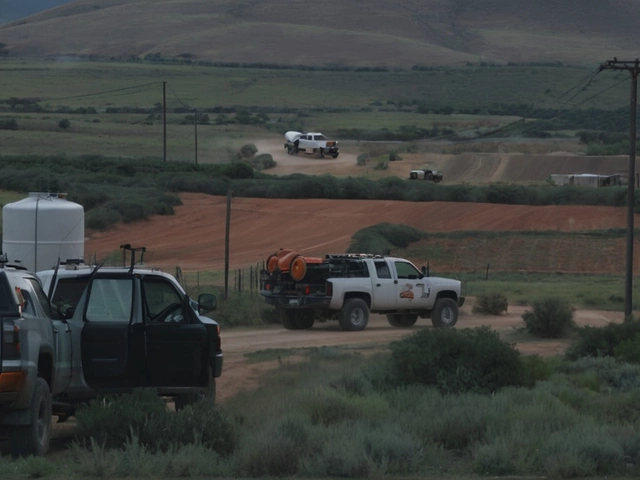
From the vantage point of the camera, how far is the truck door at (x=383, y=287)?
27031mm

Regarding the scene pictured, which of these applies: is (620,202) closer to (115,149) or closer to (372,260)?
(372,260)

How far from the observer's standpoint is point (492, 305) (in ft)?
104

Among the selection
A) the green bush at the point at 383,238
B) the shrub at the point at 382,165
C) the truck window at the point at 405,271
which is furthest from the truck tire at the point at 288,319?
the shrub at the point at 382,165

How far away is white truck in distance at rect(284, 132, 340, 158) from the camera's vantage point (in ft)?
299

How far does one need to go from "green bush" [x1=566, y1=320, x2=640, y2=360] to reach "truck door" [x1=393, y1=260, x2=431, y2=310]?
636 centimetres

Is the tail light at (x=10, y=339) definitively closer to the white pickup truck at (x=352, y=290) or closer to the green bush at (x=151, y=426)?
the green bush at (x=151, y=426)

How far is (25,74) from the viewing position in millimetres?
173125

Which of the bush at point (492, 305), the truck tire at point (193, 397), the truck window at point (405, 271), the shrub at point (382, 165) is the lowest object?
the bush at point (492, 305)

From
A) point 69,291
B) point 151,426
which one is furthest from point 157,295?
point 151,426

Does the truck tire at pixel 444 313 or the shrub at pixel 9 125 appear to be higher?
the shrub at pixel 9 125

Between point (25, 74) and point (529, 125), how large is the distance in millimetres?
85473

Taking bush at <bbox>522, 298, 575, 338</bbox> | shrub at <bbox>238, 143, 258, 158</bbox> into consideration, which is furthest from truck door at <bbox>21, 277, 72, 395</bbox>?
shrub at <bbox>238, 143, 258, 158</bbox>

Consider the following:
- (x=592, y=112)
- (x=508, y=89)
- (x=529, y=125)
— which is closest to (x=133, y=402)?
(x=529, y=125)

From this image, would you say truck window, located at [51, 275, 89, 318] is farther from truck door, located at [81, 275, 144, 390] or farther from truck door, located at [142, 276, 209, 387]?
truck door, located at [142, 276, 209, 387]
